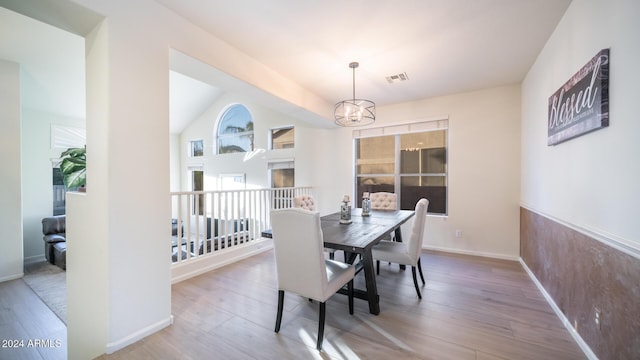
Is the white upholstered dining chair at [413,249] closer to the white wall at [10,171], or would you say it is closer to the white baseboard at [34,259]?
the white wall at [10,171]

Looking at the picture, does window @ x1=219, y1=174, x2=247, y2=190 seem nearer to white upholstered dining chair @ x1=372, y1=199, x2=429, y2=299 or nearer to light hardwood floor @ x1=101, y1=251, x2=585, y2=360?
light hardwood floor @ x1=101, y1=251, x2=585, y2=360

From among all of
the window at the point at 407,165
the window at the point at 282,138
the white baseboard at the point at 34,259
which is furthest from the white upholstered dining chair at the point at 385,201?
the white baseboard at the point at 34,259

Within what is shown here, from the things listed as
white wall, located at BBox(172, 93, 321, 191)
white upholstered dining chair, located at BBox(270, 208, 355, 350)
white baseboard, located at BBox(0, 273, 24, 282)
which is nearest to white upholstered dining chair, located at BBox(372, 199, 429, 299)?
white upholstered dining chair, located at BBox(270, 208, 355, 350)

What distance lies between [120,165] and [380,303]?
101 inches

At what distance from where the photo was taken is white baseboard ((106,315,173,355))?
1.74m

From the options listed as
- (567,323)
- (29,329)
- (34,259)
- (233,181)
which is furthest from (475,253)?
(34,259)

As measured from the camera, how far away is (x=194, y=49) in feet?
7.48

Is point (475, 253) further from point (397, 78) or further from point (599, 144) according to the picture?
point (397, 78)

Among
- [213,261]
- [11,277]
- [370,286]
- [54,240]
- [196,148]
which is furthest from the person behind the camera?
[196,148]

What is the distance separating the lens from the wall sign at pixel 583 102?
1518mm

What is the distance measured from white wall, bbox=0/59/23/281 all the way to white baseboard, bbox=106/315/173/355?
340 cm

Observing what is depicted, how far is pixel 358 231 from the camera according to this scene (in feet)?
7.78

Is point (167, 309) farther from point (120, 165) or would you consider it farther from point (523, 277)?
point (523, 277)

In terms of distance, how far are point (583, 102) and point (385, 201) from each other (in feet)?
8.58
